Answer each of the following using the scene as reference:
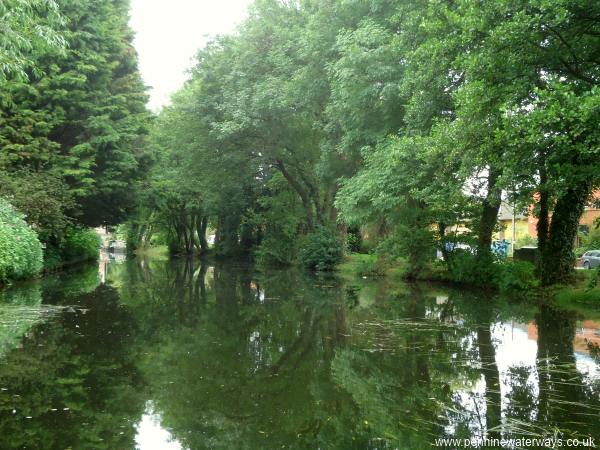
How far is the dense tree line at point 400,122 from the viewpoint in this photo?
407 inches

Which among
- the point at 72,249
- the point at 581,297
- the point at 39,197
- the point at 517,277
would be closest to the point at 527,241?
the point at 517,277

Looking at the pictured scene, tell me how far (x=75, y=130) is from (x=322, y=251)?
14827 mm

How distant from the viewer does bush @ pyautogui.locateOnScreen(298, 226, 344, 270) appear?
103 feet

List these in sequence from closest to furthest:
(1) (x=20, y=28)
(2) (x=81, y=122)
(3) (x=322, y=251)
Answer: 1. (1) (x=20, y=28)
2. (2) (x=81, y=122)
3. (3) (x=322, y=251)

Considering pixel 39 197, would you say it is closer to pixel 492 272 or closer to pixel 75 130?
pixel 75 130

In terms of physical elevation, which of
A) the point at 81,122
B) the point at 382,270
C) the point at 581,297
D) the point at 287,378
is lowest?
the point at 287,378

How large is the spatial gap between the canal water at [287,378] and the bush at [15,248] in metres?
3.54

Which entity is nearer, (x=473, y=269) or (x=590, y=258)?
(x=473, y=269)

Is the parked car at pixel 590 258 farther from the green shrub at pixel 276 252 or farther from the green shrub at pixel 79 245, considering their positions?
the green shrub at pixel 79 245

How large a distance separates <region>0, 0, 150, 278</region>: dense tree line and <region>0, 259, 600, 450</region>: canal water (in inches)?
423

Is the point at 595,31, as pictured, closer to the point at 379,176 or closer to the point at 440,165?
the point at 440,165

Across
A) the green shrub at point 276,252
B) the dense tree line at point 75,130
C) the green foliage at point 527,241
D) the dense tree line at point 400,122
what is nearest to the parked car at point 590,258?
the green foliage at point 527,241

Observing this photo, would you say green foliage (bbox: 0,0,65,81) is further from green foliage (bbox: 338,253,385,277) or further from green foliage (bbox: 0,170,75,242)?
green foliage (bbox: 338,253,385,277)

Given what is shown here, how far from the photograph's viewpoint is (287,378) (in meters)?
6.43
